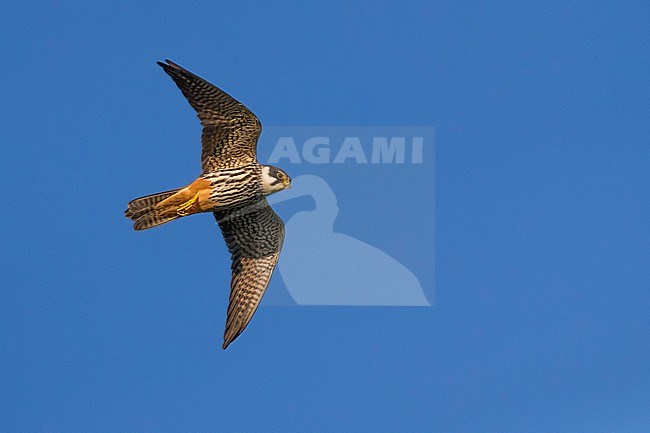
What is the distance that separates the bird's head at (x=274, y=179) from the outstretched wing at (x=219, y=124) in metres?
0.17

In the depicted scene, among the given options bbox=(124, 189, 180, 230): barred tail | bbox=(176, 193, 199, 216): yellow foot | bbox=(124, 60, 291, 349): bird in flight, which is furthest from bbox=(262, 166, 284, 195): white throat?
bbox=(124, 189, 180, 230): barred tail

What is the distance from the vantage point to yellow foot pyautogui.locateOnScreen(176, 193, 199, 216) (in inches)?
346

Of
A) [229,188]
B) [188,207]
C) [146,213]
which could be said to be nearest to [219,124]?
[229,188]

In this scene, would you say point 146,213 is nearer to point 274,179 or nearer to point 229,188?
point 229,188

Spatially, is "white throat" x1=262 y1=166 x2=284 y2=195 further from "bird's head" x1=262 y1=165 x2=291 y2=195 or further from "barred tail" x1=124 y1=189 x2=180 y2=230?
"barred tail" x1=124 y1=189 x2=180 y2=230

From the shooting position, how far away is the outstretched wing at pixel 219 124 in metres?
8.81

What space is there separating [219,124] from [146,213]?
77 cm

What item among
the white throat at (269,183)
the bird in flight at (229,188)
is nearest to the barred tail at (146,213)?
the bird in flight at (229,188)

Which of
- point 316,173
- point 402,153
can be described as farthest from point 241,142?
point 402,153

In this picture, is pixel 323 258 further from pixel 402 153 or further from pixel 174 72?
pixel 174 72

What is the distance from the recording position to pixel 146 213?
28.6ft

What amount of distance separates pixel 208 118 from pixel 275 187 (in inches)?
24.7

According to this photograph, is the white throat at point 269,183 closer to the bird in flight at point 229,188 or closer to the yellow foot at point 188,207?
the bird in flight at point 229,188

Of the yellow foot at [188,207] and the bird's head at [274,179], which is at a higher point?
the bird's head at [274,179]
